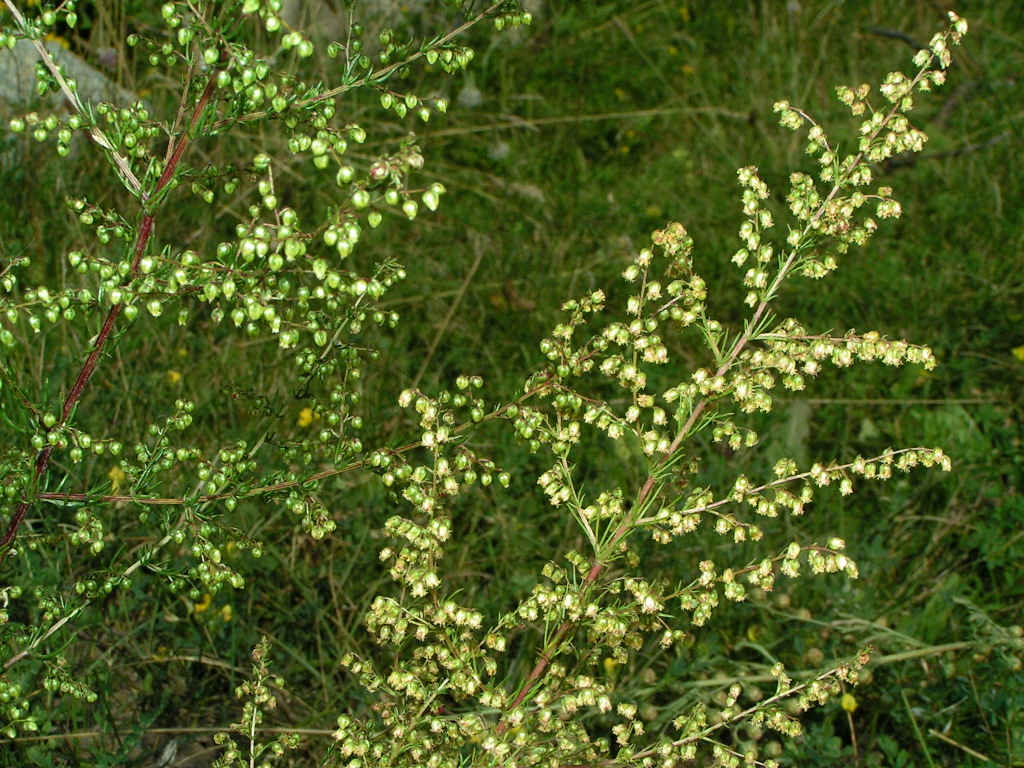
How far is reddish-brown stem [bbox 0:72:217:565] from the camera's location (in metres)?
1.87

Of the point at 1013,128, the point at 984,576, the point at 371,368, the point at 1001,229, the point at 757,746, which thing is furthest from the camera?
the point at 1013,128

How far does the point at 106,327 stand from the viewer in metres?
1.94

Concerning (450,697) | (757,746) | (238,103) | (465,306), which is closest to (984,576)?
(757,746)

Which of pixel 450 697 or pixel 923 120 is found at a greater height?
pixel 923 120

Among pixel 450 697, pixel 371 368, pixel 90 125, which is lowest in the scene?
pixel 450 697

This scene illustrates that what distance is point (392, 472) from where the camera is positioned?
200 cm

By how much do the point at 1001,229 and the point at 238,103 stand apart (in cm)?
435

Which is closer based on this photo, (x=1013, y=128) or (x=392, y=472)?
(x=392, y=472)

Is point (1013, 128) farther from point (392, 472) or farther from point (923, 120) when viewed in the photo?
point (392, 472)

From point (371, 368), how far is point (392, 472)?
2.13 metres

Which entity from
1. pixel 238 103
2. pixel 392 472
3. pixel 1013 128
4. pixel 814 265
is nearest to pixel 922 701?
pixel 814 265

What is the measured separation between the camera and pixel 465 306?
455 centimetres

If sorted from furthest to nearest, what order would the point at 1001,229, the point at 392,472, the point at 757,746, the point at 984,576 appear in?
1. the point at 1001,229
2. the point at 984,576
3. the point at 757,746
4. the point at 392,472

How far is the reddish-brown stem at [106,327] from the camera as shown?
1.87 metres
